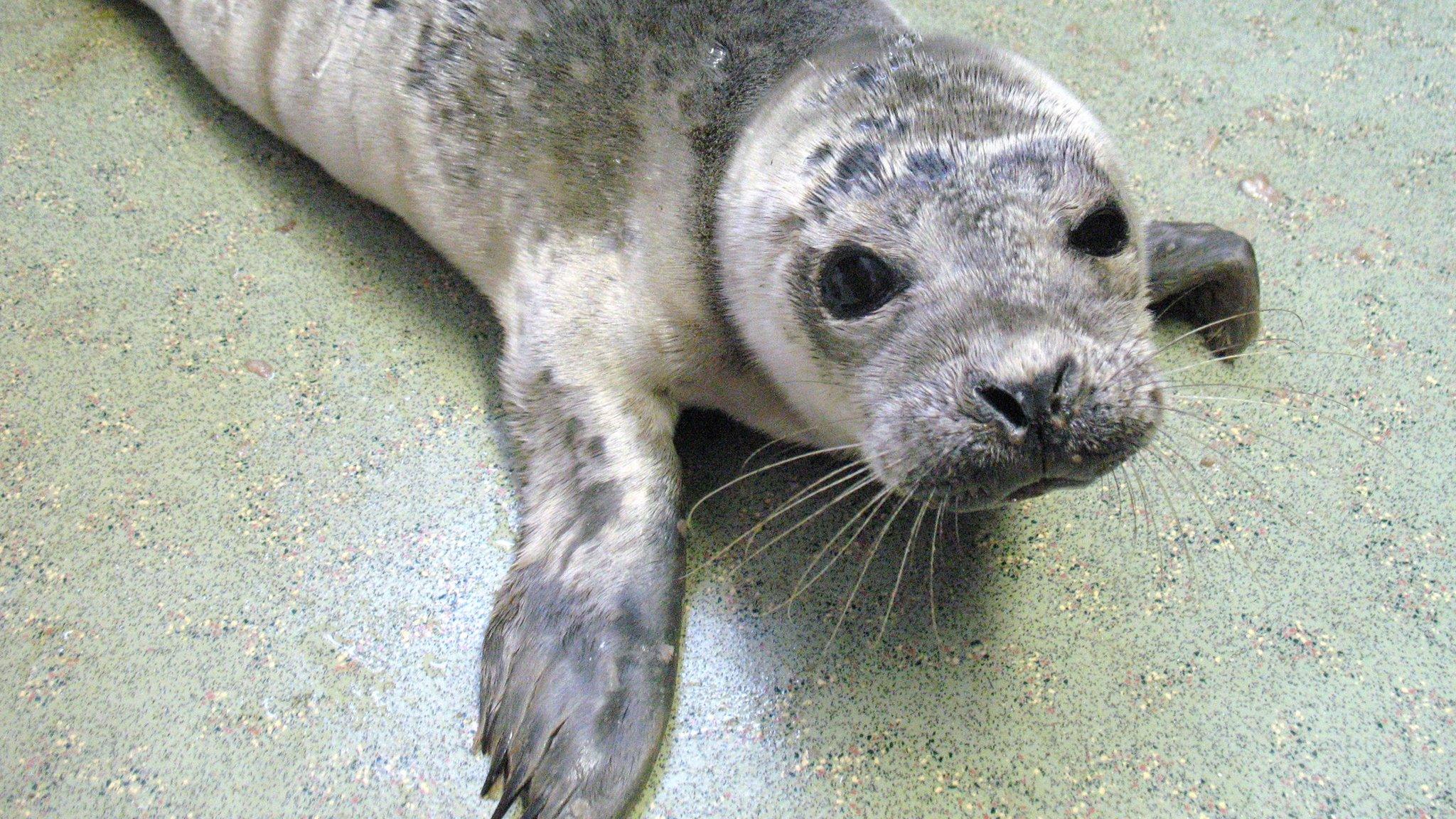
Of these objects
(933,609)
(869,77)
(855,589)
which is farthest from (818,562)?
(869,77)

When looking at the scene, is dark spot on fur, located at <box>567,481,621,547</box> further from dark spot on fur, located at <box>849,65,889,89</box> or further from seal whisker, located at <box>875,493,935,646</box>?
dark spot on fur, located at <box>849,65,889,89</box>

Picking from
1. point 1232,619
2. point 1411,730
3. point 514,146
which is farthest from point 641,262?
point 1411,730

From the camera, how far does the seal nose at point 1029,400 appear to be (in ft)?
4.64

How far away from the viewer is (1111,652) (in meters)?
1.81

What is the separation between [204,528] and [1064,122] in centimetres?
163

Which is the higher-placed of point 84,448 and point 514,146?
point 514,146

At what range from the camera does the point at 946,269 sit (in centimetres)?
154

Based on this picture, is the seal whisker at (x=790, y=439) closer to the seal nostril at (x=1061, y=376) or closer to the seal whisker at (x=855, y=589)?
the seal whisker at (x=855, y=589)

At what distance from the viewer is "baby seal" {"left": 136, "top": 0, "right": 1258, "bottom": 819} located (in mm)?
1516

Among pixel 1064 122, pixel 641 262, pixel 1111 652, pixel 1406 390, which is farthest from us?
pixel 1406 390

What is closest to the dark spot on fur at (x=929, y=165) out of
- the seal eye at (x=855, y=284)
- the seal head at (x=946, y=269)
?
the seal head at (x=946, y=269)

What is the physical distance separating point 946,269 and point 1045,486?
331 millimetres

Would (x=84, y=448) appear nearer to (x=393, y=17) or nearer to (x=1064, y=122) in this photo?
(x=393, y=17)

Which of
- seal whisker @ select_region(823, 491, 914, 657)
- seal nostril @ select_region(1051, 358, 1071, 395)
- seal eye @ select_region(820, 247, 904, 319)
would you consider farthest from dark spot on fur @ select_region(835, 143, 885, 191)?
seal whisker @ select_region(823, 491, 914, 657)
